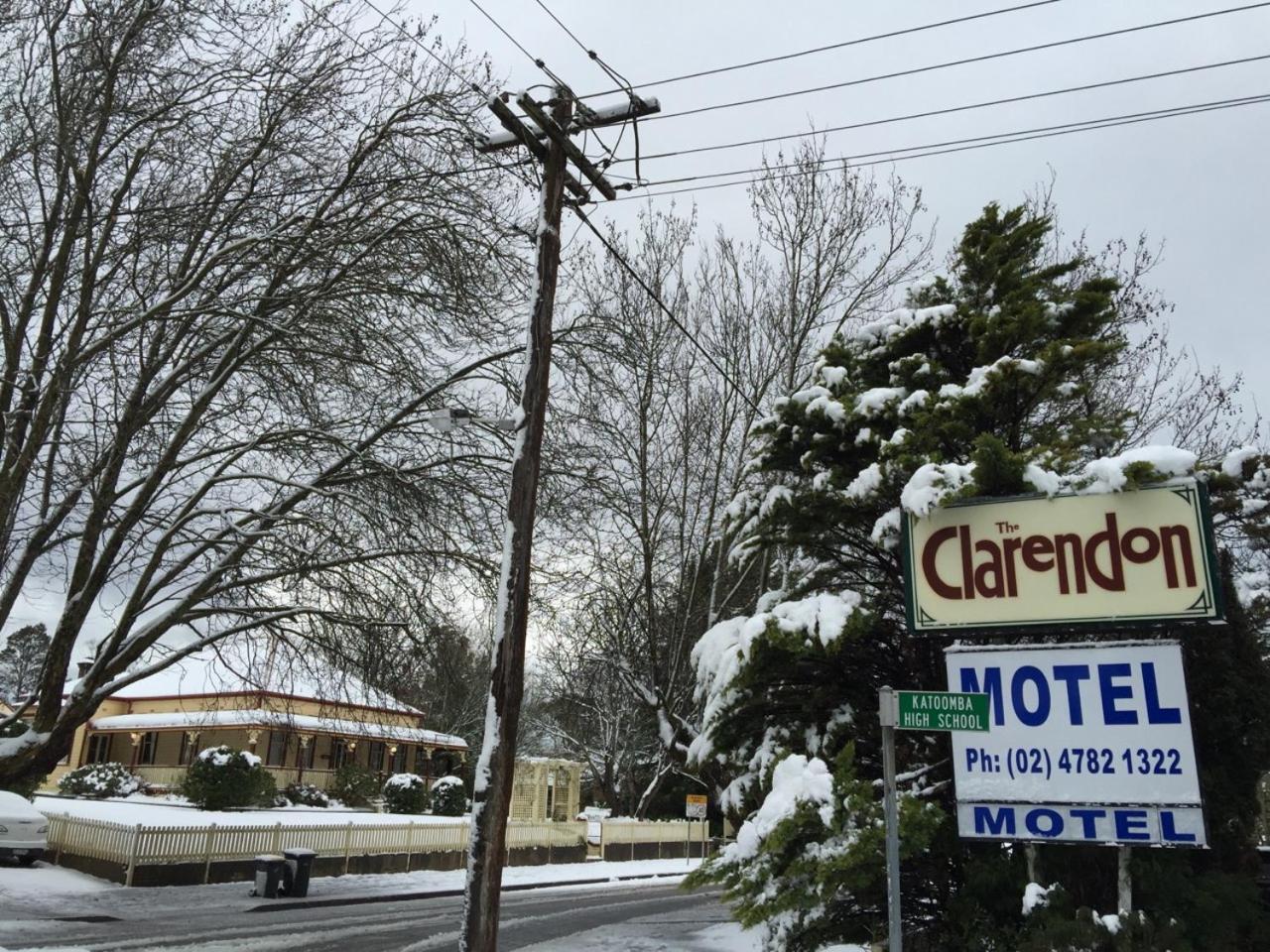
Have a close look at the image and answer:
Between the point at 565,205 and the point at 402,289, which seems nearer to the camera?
the point at 565,205

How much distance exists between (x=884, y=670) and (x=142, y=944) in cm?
1002

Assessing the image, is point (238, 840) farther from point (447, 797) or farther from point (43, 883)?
point (447, 797)

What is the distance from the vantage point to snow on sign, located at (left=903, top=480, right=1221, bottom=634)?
8.16m

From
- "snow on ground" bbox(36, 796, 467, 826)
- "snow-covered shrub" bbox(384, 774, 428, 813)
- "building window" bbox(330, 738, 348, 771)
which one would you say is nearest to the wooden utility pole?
"snow on ground" bbox(36, 796, 467, 826)

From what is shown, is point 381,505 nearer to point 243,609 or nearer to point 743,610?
point 243,609

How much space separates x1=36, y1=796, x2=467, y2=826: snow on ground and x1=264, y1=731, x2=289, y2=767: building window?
7826 millimetres

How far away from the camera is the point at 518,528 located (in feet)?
29.8

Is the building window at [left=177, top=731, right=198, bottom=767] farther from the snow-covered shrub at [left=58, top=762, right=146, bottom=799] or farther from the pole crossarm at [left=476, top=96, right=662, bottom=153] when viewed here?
the pole crossarm at [left=476, top=96, right=662, bottom=153]

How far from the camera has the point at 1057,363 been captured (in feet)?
33.4

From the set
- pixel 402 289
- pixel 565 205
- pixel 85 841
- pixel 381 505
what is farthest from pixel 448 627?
pixel 85 841

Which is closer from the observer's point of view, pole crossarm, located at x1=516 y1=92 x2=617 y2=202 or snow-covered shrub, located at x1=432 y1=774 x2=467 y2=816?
pole crossarm, located at x1=516 y1=92 x2=617 y2=202

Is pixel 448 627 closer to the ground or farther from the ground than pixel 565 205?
closer to the ground

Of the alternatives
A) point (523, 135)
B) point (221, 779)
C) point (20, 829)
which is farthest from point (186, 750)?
point (523, 135)

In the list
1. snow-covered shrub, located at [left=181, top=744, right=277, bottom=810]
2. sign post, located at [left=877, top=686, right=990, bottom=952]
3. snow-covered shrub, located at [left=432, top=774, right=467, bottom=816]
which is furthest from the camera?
snow-covered shrub, located at [left=432, top=774, right=467, bottom=816]
